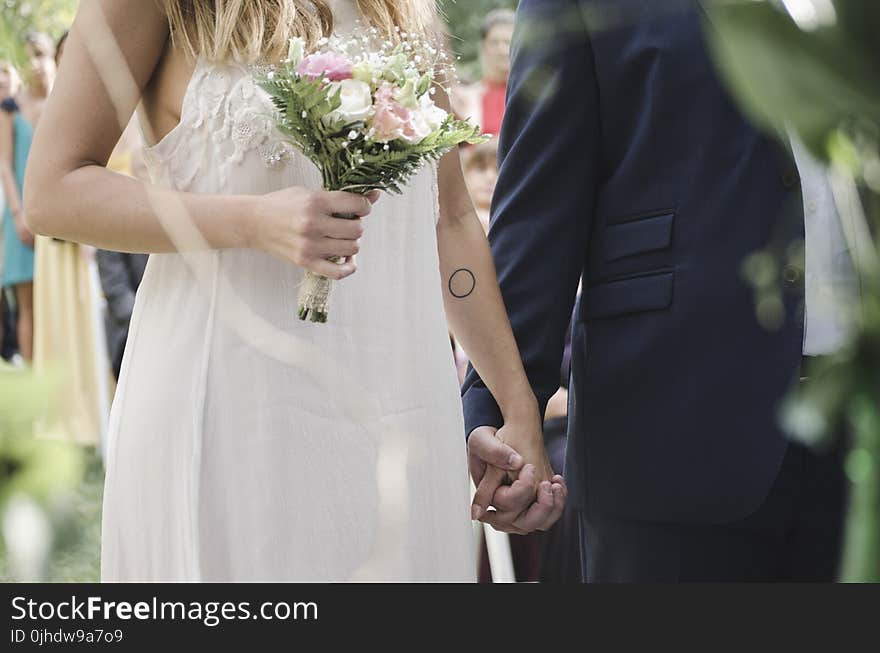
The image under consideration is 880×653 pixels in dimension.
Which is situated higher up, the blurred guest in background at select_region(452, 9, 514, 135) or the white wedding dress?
the blurred guest in background at select_region(452, 9, 514, 135)

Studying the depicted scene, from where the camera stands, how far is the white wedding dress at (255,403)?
1.74 meters

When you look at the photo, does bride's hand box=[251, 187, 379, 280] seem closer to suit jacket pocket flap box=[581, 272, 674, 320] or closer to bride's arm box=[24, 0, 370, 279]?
bride's arm box=[24, 0, 370, 279]

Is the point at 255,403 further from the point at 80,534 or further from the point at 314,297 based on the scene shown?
the point at 80,534

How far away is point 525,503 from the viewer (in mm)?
1972

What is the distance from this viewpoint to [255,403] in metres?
1.78

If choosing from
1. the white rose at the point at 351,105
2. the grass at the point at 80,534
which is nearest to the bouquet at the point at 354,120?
the white rose at the point at 351,105

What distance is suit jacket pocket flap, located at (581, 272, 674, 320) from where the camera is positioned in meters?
2.01

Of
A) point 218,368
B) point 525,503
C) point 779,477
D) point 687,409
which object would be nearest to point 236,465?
point 218,368

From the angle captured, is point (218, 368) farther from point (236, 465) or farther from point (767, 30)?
point (767, 30)

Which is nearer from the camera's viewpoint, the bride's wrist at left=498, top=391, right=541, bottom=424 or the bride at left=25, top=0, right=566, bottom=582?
the bride at left=25, top=0, right=566, bottom=582

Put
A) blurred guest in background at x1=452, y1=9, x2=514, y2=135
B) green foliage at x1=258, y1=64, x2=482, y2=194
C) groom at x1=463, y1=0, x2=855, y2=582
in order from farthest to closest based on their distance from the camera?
blurred guest in background at x1=452, y1=9, x2=514, y2=135, groom at x1=463, y1=0, x2=855, y2=582, green foliage at x1=258, y1=64, x2=482, y2=194

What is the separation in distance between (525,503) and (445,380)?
244 mm

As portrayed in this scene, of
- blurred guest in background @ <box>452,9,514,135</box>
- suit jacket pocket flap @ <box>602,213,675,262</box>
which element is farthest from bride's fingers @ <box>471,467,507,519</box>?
blurred guest in background @ <box>452,9,514,135</box>

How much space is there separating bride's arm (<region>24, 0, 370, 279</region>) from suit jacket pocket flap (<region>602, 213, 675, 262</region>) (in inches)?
21.8
